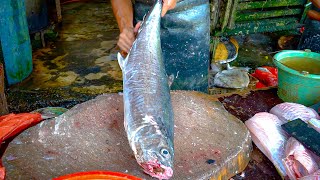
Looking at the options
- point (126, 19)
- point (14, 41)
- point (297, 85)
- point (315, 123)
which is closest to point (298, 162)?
point (315, 123)

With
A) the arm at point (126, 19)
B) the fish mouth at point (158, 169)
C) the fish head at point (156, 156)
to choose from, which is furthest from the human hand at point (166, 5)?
the fish mouth at point (158, 169)

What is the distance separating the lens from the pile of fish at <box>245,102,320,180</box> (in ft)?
7.06

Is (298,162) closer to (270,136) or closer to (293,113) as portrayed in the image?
(270,136)

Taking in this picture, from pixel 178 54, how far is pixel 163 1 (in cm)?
90

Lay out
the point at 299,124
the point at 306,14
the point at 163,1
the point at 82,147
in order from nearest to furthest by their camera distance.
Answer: the point at 82,147 < the point at 299,124 < the point at 163,1 < the point at 306,14

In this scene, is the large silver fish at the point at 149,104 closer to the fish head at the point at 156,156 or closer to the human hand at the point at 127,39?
the fish head at the point at 156,156

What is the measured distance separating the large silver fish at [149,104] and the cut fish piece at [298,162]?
81 centimetres

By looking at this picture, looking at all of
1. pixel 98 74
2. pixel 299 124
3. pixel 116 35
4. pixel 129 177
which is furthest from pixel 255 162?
pixel 116 35

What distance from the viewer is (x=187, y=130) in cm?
242

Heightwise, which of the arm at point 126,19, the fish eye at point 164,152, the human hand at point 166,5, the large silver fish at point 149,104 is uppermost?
the human hand at point 166,5

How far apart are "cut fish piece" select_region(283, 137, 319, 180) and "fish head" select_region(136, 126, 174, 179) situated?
0.88m

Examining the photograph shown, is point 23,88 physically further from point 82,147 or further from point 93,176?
point 93,176

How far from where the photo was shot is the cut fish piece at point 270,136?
2307 millimetres

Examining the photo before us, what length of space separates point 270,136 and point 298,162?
0.27m
